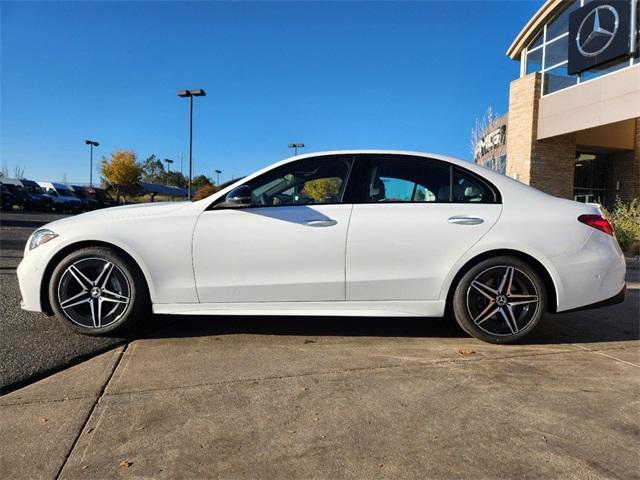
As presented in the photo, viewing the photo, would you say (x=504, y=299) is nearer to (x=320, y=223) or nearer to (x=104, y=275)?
(x=320, y=223)

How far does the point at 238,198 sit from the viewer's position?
3.71 m

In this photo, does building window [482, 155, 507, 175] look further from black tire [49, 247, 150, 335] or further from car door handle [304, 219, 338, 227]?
black tire [49, 247, 150, 335]

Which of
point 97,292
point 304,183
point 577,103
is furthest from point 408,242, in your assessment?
point 577,103

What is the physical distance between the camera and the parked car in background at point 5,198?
1262 inches

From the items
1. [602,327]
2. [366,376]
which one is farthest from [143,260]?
[602,327]

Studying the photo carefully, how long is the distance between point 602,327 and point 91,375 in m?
4.39

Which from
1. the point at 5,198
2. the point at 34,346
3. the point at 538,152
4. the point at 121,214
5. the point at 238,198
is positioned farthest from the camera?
the point at 5,198

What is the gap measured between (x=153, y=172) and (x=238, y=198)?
317 feet

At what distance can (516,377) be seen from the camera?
10.3 feet

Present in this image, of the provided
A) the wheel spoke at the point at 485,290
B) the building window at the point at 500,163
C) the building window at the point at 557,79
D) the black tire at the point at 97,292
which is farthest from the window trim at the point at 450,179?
the building window at the point at 500,163

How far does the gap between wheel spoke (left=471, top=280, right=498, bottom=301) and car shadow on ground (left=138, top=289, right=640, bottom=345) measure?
510 mm

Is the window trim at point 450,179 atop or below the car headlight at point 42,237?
atop

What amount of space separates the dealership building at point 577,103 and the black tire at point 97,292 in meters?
15.5

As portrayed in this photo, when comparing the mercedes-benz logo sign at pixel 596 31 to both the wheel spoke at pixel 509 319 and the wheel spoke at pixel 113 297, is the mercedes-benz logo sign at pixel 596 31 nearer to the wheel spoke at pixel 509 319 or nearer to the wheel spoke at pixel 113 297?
the wheel spoke at pixel 509 319
